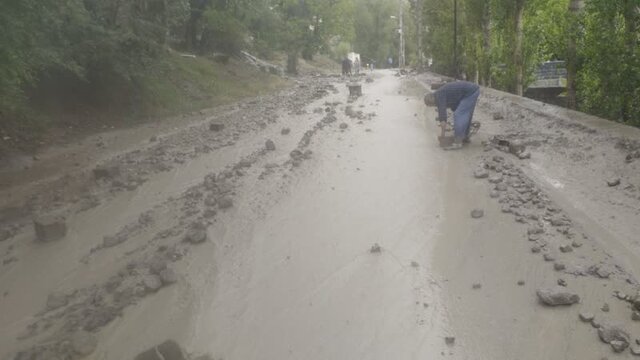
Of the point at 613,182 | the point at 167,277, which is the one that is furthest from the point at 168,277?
the point at 613,182

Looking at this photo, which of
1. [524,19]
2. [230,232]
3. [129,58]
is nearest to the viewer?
[230,232]

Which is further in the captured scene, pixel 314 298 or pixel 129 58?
pixel 129 58

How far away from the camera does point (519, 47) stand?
15.7 metres

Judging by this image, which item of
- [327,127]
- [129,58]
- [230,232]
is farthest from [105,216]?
[129,58]

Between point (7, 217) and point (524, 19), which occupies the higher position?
point (524, 19)

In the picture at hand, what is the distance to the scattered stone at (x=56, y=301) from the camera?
5.51 metres

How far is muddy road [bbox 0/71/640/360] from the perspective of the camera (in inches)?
183

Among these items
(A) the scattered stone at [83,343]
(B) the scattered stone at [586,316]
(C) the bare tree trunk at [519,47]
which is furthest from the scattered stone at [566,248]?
(C) the bare tree trunk at [519,47]

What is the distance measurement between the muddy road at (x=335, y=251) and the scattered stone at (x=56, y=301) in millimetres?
22

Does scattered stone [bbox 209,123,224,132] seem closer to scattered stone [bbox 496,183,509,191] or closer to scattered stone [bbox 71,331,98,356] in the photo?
scattered stone [bbox 496,183,509,191]

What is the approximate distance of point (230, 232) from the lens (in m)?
6.89

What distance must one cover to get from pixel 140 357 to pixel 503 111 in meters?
11.8

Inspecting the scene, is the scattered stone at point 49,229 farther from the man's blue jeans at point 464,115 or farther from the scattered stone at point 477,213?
the man's blue jeans at point 464,115

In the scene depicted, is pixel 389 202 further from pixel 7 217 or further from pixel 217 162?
pixel 7 217
